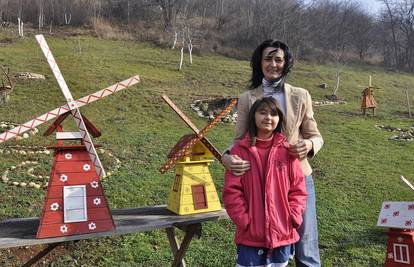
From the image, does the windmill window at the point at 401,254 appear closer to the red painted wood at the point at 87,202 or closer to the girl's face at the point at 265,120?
the girl's face at the point at 265,120

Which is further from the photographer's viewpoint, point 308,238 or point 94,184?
point 94,184

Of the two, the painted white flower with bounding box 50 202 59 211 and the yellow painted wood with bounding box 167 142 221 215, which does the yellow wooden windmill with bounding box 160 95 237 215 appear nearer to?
the yellow painted wood with bounding box 167 142 221 215

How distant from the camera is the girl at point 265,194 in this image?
2.84 meters

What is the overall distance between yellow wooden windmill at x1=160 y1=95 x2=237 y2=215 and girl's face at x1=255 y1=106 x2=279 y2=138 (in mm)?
1267

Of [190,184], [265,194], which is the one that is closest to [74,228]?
[190,184]

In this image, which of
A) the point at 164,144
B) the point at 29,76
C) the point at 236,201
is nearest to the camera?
the point at 236,201

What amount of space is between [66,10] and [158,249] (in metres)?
38.2

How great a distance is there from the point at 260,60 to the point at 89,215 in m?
1.89

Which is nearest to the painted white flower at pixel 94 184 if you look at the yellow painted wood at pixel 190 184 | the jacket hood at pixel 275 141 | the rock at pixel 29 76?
the yellow painted wood at pixel 190 184

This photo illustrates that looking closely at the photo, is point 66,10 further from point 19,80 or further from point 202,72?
point 19,80

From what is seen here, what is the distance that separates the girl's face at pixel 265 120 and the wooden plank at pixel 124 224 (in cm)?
131

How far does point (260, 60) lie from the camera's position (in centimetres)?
319

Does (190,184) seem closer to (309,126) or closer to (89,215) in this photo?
(89,215)

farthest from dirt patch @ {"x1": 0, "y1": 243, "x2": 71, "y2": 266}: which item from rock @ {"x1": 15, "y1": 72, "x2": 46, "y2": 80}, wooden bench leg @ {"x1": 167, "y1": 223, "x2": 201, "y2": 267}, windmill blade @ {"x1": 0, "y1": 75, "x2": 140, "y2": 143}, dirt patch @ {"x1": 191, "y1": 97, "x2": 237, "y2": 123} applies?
rock @ {"x1": 15, "y1": 72, "x2": 46, "y2": 80}
